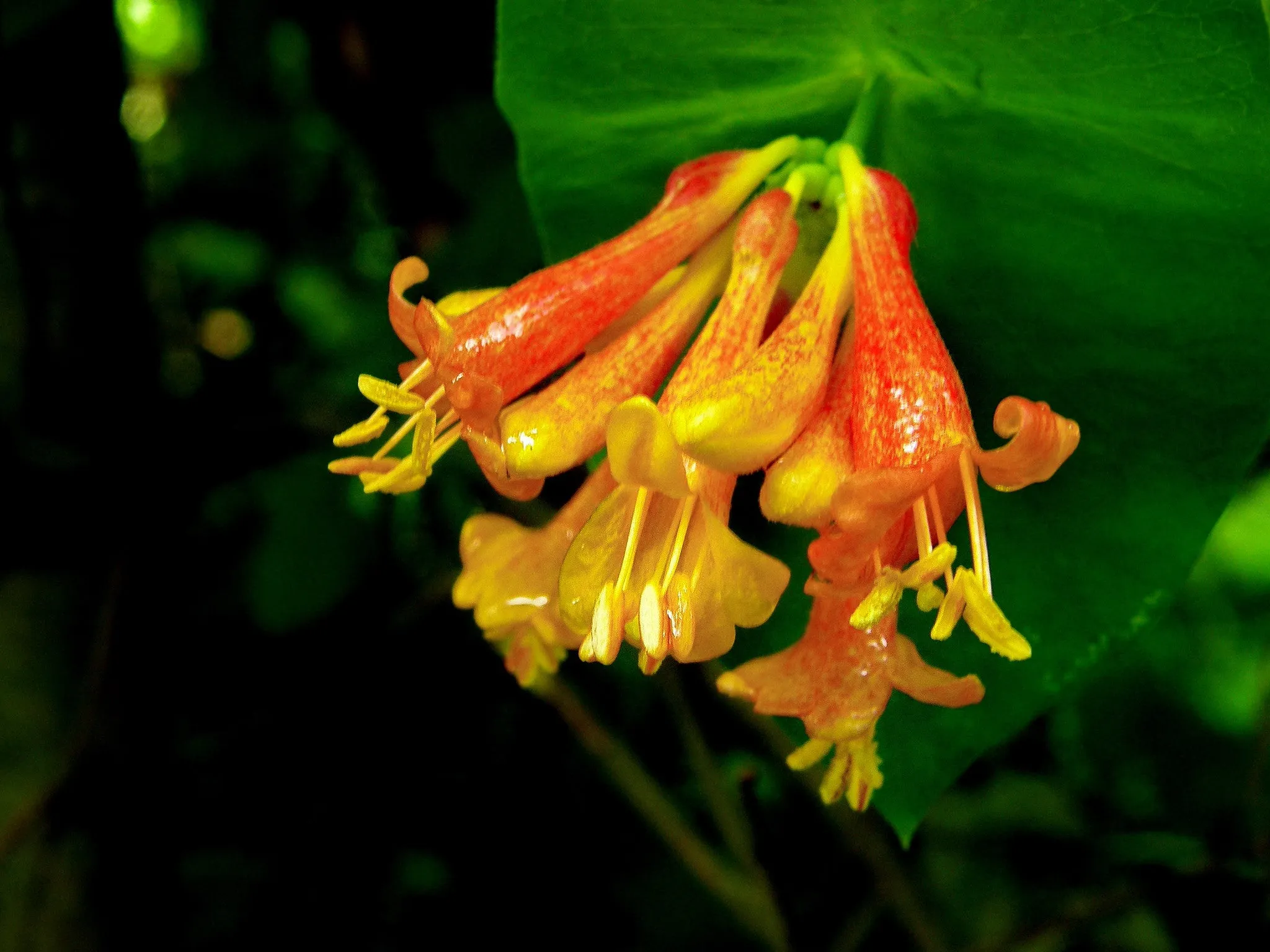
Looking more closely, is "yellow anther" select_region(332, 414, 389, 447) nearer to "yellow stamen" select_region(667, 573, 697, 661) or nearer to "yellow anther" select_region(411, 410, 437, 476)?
"yellow anther" select_region(411, 410, 437, 476)

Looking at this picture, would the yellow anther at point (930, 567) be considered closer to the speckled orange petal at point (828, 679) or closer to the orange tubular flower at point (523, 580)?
the speckled orange petal at point (828, 679)

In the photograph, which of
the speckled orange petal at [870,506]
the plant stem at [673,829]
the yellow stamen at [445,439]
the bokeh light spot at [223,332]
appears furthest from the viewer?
the bokeh light spot at [223,332]

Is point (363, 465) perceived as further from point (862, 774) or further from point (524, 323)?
point (862, 774)

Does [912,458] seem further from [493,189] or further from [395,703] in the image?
[395,703]

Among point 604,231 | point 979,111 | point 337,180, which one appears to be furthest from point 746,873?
point 337,180

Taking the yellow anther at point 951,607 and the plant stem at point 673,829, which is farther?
the plant stem at point 673,829

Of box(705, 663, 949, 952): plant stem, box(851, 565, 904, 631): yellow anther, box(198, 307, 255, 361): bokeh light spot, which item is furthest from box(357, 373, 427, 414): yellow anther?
box(198, 307, 255, 361): bokeh light spot

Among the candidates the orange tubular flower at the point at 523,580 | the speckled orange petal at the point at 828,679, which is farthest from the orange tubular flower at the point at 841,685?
the orange tubular flower at the point at 523,580
